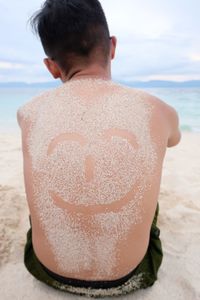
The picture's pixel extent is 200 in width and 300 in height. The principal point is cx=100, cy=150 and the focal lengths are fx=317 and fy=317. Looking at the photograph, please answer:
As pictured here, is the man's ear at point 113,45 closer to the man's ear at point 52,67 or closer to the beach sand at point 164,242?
the man's ear at point 52,67

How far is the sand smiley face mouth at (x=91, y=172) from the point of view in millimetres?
1087

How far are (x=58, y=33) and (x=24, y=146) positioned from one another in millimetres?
468

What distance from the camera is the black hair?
49.1 inches

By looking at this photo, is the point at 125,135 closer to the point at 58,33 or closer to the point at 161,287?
the point at 58,33

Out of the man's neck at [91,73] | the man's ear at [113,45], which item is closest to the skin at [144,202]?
the man's neck at [91,73]

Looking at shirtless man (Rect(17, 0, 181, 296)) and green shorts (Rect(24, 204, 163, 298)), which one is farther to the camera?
green shorts (Rect(24, 204, 163, 298))

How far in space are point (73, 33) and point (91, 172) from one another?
0.56 metres

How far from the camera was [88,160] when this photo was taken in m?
1.09

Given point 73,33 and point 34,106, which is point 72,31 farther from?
point 34,106

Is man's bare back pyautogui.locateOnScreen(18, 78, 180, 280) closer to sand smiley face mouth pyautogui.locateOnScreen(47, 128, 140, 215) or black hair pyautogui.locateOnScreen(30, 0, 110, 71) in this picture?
sand smiley face mouth pyautogui.locateOnScreen(47, 128, 140, 215)

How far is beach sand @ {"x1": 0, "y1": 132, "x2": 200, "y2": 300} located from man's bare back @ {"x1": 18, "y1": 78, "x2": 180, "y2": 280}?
236 mm

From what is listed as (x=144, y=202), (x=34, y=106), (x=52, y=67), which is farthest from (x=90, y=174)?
(x=52, y=67)

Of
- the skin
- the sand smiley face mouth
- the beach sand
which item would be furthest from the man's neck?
the beach sand

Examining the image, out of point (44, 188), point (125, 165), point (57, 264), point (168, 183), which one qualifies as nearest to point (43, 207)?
point (44, 188)
